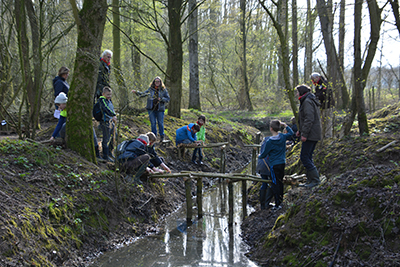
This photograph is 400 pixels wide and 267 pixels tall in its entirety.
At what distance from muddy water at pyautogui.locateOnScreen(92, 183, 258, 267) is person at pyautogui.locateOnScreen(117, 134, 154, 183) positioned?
4.25 ft

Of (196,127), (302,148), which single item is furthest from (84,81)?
Answer: (302,148)

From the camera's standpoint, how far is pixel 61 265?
4.53m

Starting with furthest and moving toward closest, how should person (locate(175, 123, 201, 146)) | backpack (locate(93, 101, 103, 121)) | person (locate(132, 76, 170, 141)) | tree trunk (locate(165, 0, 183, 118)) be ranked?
tree trunk (locate(165, 0, 183, 118))
person (locate(175, 123, 201, 146))
person (locate(132, 76, 170, 141))
backpack (locate(93, 101, 103, 121))

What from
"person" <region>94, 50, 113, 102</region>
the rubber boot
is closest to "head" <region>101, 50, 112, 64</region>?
"person" <region>94, 50, 113, 102</region>

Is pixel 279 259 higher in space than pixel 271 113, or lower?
lower

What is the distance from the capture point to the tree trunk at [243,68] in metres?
24.7

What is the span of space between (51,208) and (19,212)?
53 centimetres

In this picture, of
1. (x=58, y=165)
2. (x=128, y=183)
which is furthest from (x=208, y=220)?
(x=58, y=165)

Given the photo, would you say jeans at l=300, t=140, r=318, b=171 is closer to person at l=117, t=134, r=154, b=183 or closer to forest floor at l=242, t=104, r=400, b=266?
forest floor at l=242, t=104, r=400, b=266

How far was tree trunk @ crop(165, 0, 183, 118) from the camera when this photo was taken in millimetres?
12682

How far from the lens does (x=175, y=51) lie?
12.9 meters

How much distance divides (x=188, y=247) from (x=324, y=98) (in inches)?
201

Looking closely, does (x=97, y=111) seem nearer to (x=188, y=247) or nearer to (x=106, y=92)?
(x=106, y=92)

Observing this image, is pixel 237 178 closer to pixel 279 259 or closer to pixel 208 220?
pixel 208 220
